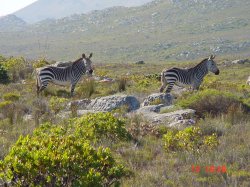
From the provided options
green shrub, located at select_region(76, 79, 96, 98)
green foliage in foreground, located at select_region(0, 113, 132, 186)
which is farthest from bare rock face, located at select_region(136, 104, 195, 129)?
green shrub, located at select_region(76, 79, 96, 98)

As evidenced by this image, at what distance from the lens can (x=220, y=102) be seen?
43.2 feet

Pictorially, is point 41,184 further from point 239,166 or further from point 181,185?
point 239,166

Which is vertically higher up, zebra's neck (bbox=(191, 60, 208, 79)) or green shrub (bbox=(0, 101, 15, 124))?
green shrub (bbox=(0, 101, 15, 124))

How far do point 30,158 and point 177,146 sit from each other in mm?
3847

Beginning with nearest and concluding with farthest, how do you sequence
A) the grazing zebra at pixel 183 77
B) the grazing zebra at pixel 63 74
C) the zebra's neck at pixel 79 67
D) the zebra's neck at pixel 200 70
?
the grazing zebra at pixel 183 77 < the grazing zebra at pixel 63 74 < the zebra's neck at pixel 200 70 < the zebra's neck at pixel 79 67

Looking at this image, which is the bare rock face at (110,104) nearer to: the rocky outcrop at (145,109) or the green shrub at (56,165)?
the rocky outcrop at (145,109)

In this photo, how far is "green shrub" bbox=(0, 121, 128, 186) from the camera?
18.2ft

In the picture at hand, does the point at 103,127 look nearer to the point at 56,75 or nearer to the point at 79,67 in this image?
the point at 56,75

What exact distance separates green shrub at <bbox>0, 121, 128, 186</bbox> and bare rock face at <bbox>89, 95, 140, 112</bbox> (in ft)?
25.7

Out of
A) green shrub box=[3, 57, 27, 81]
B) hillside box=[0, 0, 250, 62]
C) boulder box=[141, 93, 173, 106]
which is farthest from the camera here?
hillside box=[0, 0, 250, 62]

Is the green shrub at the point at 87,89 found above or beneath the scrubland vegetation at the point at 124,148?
beneath

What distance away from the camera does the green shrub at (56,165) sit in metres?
5.54

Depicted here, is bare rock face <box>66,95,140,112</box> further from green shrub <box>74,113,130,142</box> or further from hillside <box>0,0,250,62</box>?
hillside <box>0,0,250,62</box>
